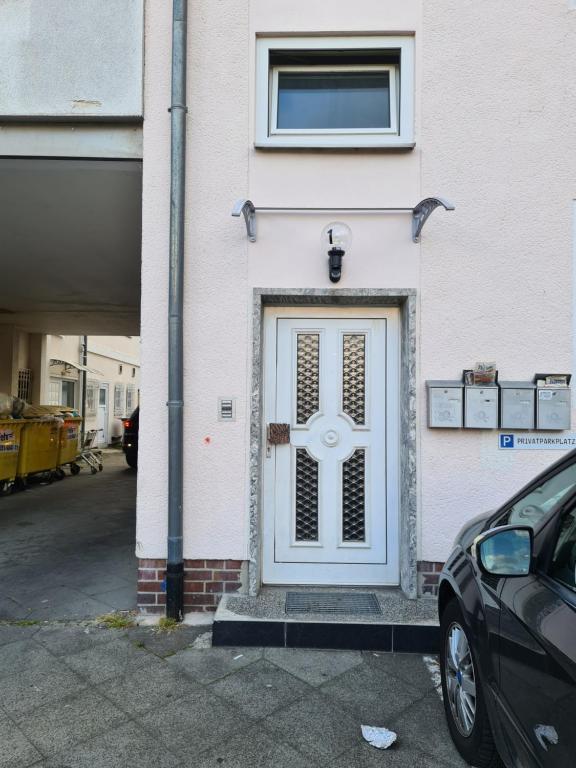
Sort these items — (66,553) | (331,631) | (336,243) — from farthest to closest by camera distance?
(66,553) < (336,243) < (331,631)

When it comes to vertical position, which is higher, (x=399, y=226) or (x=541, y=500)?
(x=399, y=226)

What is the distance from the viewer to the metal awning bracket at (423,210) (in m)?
3.28

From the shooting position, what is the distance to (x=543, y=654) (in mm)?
→ 1522

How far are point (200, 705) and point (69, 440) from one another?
29.9 ft

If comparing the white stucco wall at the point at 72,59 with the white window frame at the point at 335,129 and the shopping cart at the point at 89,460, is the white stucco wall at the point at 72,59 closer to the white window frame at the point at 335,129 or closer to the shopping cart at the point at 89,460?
the white window frame at the point at 335,129

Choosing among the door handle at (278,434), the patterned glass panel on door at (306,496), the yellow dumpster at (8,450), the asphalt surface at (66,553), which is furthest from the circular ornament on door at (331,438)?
the yellow dumpster at (8,450)

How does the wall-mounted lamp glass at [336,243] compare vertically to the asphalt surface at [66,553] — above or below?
above

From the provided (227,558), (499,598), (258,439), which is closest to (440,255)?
(258,439)

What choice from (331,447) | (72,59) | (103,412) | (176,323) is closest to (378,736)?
(331,447)

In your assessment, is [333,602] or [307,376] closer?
[333,602]

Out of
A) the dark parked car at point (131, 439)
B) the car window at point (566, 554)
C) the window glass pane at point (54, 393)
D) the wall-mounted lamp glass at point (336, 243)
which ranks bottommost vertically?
the dark parked car at point (131, 439)

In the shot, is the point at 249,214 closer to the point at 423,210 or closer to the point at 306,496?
the point at 423,210

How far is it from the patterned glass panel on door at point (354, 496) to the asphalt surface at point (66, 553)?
185cm

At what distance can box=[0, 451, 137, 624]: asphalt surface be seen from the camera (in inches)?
152
